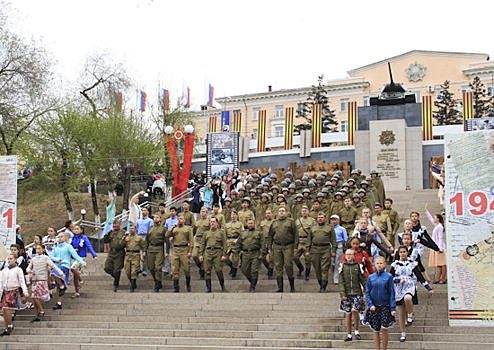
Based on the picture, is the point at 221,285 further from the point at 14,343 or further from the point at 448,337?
the point at 448,337

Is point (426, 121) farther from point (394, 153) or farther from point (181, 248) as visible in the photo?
point (181, 248)

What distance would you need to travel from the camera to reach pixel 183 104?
42.0m

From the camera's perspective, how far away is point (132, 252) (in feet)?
43.7

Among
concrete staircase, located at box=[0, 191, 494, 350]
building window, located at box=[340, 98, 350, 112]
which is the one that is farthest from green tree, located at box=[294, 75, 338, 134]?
concrete staircase, located at box=[0, 191, 494, 350]

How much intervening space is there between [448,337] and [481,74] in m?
48.3

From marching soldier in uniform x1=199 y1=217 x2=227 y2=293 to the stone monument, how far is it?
15196mm

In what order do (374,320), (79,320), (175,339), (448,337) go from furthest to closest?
(79,320)
(175,339)
(448,337)
(374,320)

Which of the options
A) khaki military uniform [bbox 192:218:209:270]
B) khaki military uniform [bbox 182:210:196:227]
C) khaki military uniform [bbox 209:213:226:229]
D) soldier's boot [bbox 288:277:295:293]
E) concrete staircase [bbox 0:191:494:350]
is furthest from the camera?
khaki military uniform [bbox 182:210:196:227]

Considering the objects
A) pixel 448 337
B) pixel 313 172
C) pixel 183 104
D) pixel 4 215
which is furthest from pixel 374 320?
pixel 183 104

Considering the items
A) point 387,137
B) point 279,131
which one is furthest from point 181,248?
point 279,131

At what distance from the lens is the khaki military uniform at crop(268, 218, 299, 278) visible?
492 inches

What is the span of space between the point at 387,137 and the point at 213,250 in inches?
630

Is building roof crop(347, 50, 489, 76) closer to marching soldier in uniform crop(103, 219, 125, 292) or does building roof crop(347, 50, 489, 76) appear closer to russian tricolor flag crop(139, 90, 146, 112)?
russian tricolor flag crop(139, 90, 146, 112)

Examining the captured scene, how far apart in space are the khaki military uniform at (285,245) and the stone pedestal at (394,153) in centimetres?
1492
